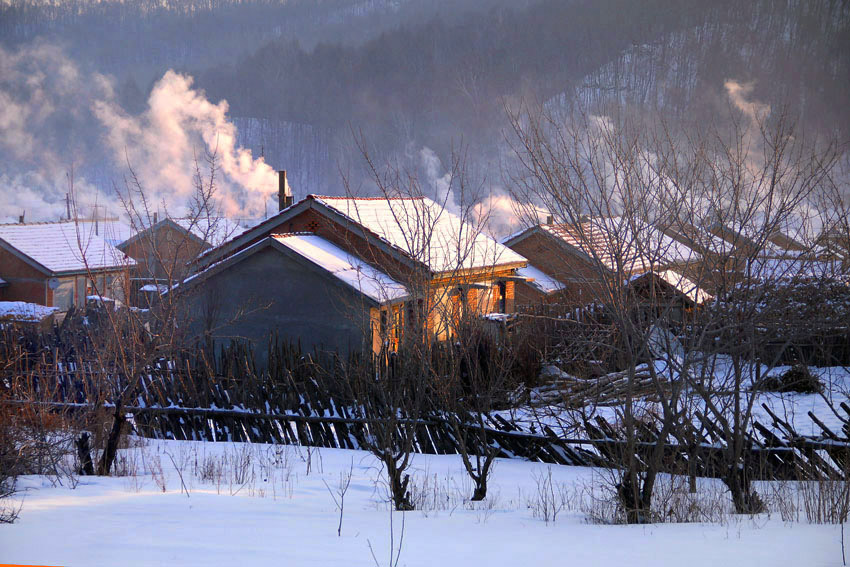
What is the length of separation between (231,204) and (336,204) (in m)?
67.0

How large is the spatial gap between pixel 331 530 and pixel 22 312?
86.1 feet

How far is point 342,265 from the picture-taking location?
2002 centimetres

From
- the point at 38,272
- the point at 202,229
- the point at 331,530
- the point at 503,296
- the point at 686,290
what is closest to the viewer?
the point at 331,530

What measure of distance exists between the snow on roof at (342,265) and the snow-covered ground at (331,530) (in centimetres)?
913

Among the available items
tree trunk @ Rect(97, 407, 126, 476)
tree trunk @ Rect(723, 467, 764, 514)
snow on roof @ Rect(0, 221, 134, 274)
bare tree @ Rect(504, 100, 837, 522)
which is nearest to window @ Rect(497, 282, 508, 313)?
bare tree @ Rect(504, 100, 837, 522)

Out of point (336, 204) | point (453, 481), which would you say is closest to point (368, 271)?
point (336, 204)

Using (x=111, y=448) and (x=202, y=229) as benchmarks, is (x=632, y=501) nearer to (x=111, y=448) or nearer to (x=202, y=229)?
(x=111, y=448)

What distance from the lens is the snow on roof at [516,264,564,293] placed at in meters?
29.5

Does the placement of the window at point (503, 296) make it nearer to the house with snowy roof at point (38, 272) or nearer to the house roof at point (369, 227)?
the house roof at point (369, 227)

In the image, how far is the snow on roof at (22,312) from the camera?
26502 millimetres

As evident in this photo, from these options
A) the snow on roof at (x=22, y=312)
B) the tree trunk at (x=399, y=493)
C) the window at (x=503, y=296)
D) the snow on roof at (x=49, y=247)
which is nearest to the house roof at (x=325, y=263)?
the window at (x=503, y=296)

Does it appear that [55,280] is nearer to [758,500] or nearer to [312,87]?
[758,500]

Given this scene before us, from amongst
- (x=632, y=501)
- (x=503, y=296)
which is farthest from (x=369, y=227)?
(x=632, y=501)

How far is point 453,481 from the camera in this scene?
9.47m
